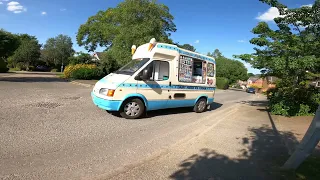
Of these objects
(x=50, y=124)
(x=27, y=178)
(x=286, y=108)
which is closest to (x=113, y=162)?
(x=27, y=178)

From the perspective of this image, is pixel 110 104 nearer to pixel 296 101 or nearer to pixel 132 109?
pixel 132 109

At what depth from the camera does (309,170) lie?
165 inches

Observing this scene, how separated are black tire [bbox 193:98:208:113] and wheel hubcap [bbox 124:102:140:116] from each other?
3218mm

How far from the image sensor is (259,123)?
8758 millimetres

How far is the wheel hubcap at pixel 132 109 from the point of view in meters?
7.76

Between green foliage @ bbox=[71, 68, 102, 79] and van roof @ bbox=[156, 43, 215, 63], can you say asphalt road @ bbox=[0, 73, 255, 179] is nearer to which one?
van roof @ bbox=[156, 43, 215, 63]

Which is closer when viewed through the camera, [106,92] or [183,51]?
[106,92]

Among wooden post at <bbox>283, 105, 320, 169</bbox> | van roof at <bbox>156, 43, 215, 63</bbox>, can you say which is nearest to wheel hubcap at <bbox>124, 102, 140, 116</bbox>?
van roof at <bbox>156, 43, 215, 63</bbox>

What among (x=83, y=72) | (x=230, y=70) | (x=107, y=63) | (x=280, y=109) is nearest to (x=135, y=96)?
(x=280, y=109)

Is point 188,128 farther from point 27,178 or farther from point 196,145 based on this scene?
point 27,178

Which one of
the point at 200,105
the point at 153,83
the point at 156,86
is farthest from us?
the point at 200,105

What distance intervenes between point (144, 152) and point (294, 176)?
2.72 metres

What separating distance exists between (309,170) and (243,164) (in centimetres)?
109

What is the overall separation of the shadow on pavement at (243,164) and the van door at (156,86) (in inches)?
131
